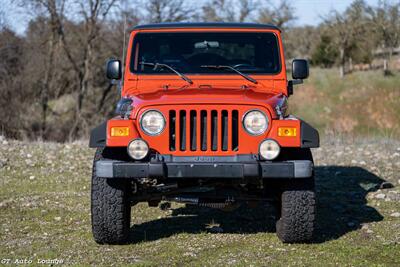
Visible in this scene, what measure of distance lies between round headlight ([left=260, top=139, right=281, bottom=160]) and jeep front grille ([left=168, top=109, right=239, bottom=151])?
25 centimetres

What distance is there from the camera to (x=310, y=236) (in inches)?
226

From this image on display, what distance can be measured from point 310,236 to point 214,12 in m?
30.4

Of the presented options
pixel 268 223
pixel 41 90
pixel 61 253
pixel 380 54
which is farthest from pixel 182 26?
pixel 380 54

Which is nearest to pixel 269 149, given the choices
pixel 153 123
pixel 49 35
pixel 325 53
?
pixel 153 123

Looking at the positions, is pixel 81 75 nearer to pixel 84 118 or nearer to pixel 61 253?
pixel 84 118

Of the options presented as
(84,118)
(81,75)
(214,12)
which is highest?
(214,12)

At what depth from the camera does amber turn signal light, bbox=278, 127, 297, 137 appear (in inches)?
211

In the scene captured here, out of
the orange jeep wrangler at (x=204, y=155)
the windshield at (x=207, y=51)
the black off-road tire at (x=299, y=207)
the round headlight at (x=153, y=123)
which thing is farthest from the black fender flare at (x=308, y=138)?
the windshield at (x=207, y=51)

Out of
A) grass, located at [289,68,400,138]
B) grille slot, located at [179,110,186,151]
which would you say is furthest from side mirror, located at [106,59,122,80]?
grass, located at [289,68,400,138]

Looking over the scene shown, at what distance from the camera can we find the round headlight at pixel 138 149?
534 cm

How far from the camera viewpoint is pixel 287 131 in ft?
17.6

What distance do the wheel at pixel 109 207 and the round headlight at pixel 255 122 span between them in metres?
1.20

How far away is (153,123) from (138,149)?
27cm

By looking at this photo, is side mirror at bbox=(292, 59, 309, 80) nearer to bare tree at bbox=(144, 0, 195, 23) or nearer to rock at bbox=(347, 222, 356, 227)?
rock at bbox=(347, 222, 356, 227)
